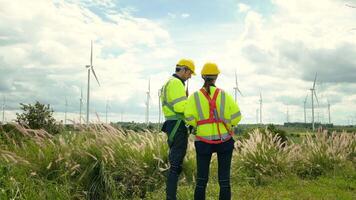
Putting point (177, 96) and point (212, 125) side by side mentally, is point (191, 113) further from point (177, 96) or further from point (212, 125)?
point (177, 96)

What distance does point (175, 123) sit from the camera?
8250 mm

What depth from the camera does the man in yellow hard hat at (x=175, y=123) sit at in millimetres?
8156

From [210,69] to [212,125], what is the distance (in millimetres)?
986

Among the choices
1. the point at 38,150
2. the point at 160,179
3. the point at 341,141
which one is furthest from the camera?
the point at 341,141

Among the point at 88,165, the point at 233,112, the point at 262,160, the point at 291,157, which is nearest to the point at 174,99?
the point at 233,112

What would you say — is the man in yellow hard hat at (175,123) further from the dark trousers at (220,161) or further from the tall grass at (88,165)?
the tall grass at (88,165)

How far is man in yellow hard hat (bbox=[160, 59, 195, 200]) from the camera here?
8.16m

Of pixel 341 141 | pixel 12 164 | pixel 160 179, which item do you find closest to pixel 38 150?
pixel 12 164

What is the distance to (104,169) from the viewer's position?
8672 millimetres

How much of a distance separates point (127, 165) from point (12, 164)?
238 centimetres

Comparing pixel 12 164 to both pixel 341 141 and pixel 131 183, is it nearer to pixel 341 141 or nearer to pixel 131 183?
pixel 131 183

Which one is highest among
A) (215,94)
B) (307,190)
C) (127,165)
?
(215,94)

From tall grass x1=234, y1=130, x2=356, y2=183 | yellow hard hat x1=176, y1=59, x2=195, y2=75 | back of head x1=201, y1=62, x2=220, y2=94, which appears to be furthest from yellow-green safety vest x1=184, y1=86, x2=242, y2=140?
tall grass x1=234, y1=130, x2=356, y2=183

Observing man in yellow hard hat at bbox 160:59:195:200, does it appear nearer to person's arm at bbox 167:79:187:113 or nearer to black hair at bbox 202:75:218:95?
person's arm at bbox 167:79:187:113
